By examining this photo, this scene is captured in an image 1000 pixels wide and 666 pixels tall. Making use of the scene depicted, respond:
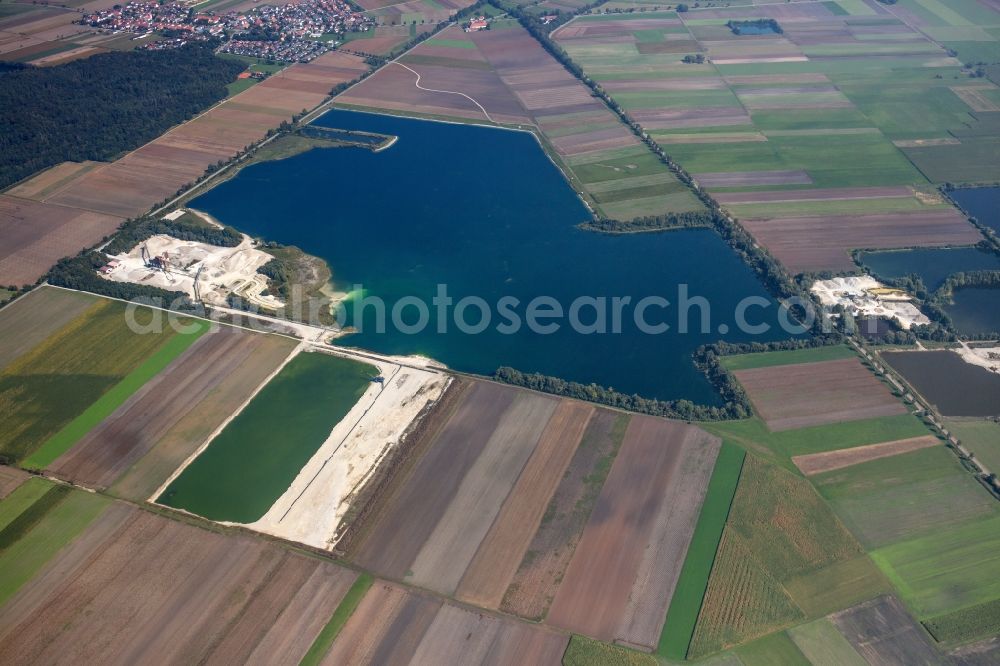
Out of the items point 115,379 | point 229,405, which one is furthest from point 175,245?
point 229,405

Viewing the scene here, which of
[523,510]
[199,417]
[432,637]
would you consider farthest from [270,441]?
[432,637]

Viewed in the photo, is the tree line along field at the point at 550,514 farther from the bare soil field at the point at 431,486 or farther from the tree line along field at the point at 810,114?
the tree line along field at the point at 810,114

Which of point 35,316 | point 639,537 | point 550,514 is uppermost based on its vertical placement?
point 35,316

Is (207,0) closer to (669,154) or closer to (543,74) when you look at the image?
(543,74)

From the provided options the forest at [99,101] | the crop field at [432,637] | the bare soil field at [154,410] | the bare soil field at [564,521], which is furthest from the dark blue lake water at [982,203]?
the forest at [99,101]

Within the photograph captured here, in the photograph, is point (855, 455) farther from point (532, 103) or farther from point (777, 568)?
point (532, 103)

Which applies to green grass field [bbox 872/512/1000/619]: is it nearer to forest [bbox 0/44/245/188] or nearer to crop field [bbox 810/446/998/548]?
crop field [bbox 810/446/998/548]
